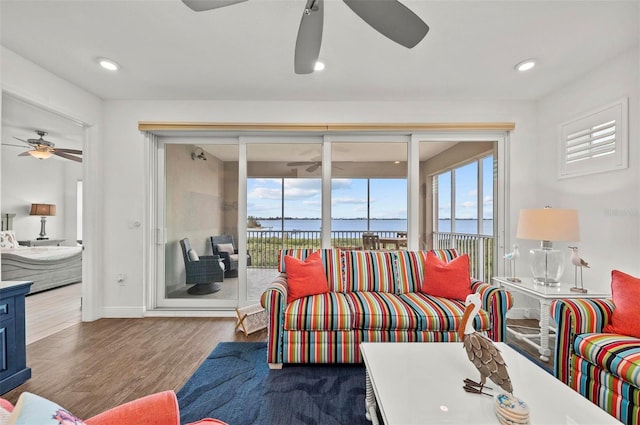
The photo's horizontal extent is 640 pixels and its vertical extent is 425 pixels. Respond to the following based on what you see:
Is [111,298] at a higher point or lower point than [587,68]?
lower

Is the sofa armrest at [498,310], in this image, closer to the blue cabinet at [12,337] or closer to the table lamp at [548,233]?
the table lamp at [548,233]

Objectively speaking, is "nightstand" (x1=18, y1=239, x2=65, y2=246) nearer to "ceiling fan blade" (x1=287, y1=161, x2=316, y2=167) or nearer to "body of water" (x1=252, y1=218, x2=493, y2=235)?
"body of water" (x1=252, y1=218, x2=493, y2=235)

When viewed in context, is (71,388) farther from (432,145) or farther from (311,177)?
(432,145)

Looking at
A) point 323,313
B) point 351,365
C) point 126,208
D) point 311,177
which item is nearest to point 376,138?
point 311,177

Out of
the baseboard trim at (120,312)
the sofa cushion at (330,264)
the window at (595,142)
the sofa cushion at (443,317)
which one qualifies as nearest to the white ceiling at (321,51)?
the window at (595,142)

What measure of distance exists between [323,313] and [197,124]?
256 centimetres

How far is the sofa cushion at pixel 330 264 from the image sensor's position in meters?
2.70

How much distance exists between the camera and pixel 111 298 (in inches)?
132

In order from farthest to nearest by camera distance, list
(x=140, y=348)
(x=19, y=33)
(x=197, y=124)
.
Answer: (x=197, y=124) → (x=140, y=348) → (x=19, y=33)

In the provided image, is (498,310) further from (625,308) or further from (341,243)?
(341,243)

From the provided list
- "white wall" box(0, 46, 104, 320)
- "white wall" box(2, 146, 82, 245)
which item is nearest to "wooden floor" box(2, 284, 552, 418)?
"white wall" box(0, 46, 104, 320)

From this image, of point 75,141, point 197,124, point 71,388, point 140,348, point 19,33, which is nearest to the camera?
point 71,388

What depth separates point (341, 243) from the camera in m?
3.57

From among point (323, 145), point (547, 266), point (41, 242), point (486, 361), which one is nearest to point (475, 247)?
point (547, 266)
